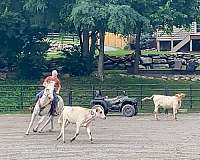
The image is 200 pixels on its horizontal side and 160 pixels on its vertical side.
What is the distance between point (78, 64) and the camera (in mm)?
44812

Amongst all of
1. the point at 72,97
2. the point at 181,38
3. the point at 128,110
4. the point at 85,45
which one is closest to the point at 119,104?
the point at 128,110

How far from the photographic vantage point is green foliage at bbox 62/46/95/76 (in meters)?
44.8

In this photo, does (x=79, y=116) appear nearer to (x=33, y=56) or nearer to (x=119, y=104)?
(x=119, y=104)

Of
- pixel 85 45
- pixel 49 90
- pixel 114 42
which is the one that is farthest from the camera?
pixel 114 42

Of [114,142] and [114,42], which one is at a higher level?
[114,42]

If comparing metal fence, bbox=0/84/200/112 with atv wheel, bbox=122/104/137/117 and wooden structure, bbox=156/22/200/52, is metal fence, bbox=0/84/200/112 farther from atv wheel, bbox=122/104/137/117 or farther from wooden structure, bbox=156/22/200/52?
wooden structure, bbox=156/22/200/52

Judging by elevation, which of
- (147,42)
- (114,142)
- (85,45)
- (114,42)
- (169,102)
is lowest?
(114,142)

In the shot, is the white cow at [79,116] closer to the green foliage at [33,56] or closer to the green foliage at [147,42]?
the green foliage at [33,56]

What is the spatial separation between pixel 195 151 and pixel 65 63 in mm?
26285

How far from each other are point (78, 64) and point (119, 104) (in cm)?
1484

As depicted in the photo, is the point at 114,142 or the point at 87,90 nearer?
the point at 114,142

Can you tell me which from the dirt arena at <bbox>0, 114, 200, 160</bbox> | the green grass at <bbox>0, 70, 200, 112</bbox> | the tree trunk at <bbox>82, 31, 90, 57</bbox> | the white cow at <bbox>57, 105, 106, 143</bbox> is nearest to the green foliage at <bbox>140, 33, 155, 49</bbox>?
the tree trunk at <bbox>82, 31, 90, 57</bbox>

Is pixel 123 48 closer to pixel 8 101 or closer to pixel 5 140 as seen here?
pixel 8 101

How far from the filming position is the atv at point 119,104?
30.1 m
